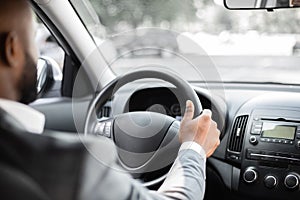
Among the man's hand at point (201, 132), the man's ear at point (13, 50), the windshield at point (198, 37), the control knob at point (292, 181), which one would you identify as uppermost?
the windshield at point (198, 37)

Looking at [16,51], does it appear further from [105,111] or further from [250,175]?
[250,175]

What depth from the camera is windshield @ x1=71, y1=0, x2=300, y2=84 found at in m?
2.98

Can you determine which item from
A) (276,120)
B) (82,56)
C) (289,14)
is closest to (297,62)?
(289,14)

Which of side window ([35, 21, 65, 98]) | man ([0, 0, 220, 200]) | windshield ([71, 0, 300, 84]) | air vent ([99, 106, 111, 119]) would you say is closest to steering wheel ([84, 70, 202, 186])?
air vent ([99, 106, 111, 119])

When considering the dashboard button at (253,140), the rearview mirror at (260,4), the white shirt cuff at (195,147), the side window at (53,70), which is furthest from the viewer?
the side window at (53,70)

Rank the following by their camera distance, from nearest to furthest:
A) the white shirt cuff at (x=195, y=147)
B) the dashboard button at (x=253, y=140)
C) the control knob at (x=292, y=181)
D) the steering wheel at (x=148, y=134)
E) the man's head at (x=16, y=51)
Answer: the man's head at (x=16, y=51) < the white shirt cuff at (x=195, y=147) < the steering wheel at (x=148, y=134) < the control knob at (x=292, y=181) < the dashboard button at (x=253, y=140)

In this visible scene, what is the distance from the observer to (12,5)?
1244 millimetres

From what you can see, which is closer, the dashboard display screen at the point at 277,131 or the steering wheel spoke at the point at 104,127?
the steering wheel spoke at the point at 104,127

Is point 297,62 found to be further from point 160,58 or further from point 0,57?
point 0,57

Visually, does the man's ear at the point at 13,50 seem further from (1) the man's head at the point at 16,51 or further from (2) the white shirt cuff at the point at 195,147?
(2) the white shirt cuff at the point at 195,147

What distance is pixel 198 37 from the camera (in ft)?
11.3

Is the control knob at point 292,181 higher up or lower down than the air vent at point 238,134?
lower down

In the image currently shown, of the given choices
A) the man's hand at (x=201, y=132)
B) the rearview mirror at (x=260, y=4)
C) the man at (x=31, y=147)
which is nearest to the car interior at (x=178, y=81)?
the rearview mirror at (x=260, y=4)

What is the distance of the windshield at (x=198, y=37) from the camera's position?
298 centimetres
